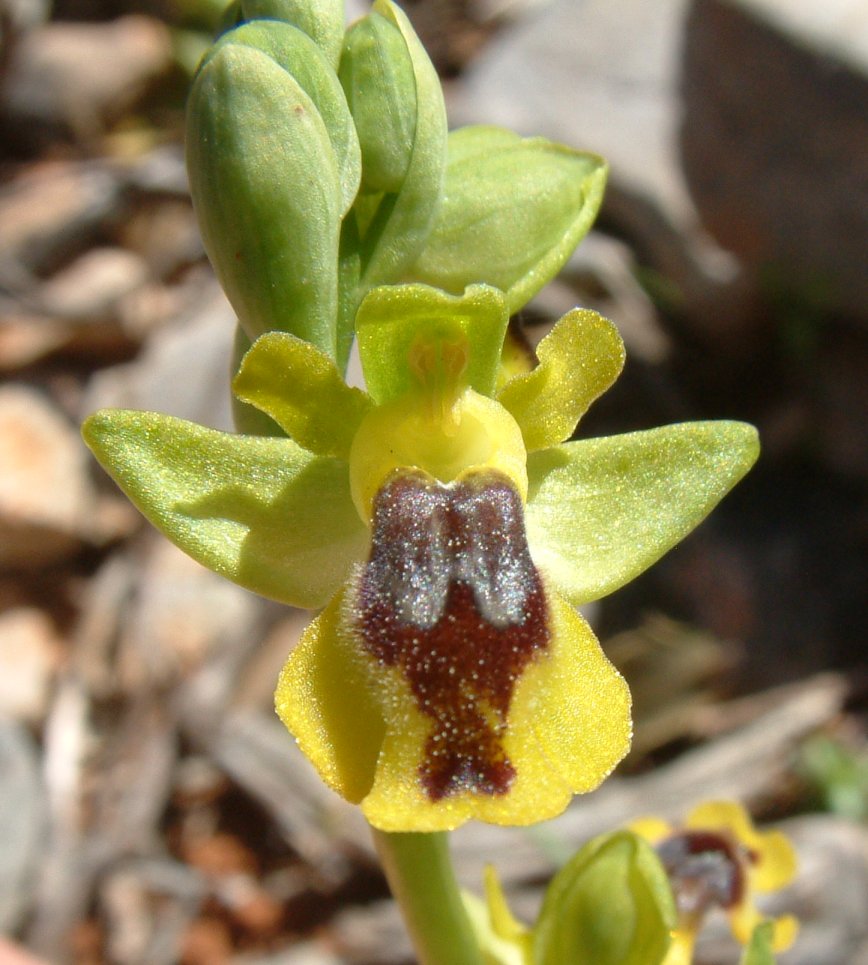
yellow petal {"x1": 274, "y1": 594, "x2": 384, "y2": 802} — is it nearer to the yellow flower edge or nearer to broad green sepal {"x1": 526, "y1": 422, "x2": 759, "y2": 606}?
the yellow flower edge

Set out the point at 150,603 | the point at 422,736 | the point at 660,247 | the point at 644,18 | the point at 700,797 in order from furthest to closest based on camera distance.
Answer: the point at 644,18 < the point at 660,247 < the point at 150,603 < the point at 700,797 < the point at 422,736

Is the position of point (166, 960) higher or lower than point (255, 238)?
lower

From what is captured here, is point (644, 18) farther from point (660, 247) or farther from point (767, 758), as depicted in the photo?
point (767, 758)

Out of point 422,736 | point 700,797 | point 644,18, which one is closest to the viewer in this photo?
point 422,736

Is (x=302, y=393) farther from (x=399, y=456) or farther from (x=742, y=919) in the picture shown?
(x=742, y=919)

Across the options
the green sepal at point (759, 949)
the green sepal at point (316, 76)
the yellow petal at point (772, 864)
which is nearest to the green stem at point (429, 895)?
the green sepal at point (759, 949)

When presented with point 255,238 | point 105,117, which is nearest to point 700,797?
point 255,238
